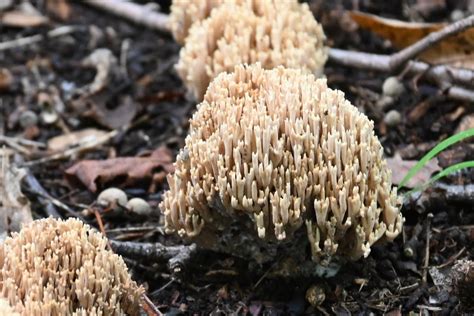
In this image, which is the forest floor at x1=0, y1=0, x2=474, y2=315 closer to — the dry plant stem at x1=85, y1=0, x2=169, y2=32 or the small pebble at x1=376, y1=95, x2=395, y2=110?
the small pebble at x1=376, y1=95, x2=395, y2=110

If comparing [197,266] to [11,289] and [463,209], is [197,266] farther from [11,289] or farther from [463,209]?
[463,209]

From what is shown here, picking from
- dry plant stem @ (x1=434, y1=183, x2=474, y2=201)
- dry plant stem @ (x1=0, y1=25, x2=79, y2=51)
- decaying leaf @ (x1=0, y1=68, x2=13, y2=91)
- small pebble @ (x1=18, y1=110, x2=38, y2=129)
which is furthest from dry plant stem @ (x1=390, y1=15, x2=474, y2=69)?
dry plant stem @ (x1=0, y1=25, x2=79, y2=51)

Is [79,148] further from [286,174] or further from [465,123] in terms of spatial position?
[465,123]

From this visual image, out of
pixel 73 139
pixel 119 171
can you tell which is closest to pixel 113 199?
pixel 119 171

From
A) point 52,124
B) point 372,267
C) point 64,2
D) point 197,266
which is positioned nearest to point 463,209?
point 372,267

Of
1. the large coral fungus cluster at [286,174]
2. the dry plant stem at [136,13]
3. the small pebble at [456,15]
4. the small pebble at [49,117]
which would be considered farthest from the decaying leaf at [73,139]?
the small pebble at [456,15]
